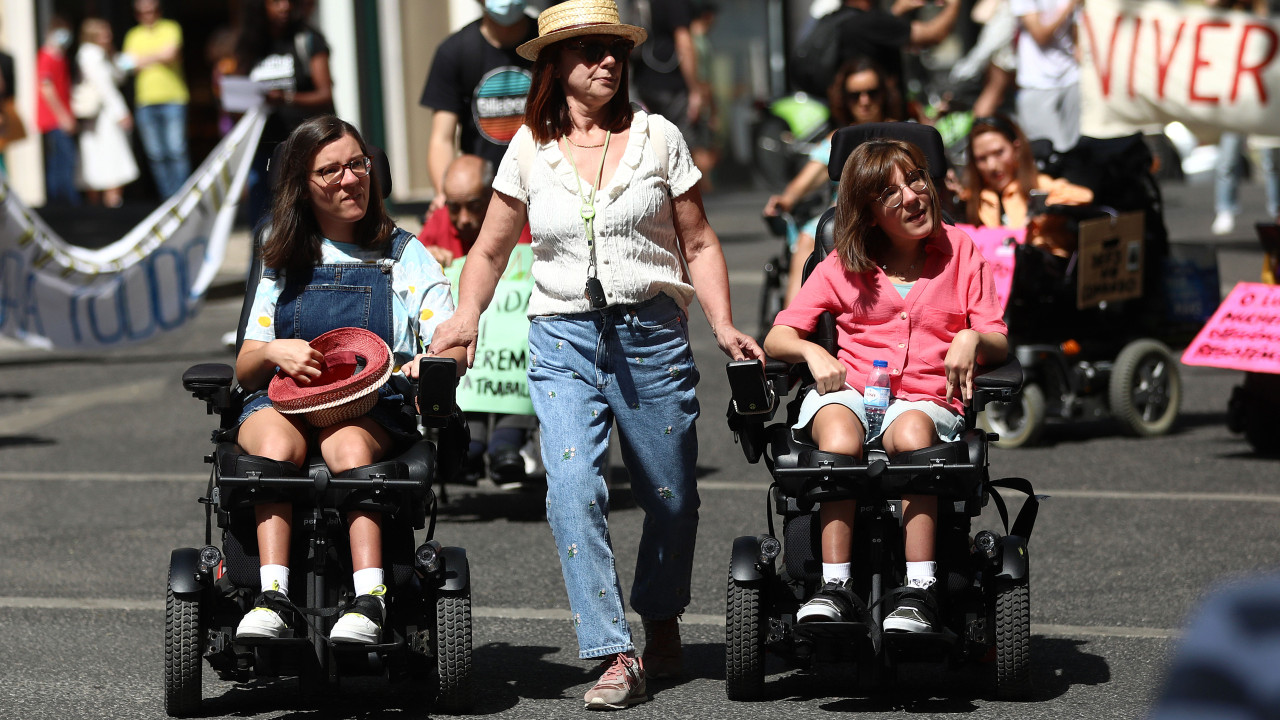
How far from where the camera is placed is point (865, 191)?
4.77 m

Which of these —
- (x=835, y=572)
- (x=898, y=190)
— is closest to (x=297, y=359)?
(x=835, y=572)

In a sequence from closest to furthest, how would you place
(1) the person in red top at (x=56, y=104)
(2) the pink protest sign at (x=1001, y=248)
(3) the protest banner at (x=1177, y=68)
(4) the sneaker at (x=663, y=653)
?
(4) the sneaker at (x=663, y=653) < (2) the pink protest sign at (x=1001, y=248) < (3) the protest banner at (x=1177, y=68) < (1) the person in red top at (x=56, y=104)

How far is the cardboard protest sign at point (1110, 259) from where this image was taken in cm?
833

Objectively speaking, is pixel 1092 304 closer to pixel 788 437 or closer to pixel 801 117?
pixel 788 437

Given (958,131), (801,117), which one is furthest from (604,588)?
(801,117)

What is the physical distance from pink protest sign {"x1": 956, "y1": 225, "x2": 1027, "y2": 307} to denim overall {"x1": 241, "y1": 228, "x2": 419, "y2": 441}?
3923mm

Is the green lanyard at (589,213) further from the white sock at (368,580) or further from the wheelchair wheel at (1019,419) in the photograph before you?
the wheelchair wheel at (1019,419)

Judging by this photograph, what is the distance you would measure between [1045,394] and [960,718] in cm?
429

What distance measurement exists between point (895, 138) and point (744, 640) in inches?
60.5

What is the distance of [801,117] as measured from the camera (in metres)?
16.7

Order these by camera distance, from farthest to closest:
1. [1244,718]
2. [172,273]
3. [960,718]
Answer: [172,273]
[960,718]
[1244,718]

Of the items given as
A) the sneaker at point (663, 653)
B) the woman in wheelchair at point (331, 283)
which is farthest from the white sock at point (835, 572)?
the woman in wheelchair at point (331, 283)

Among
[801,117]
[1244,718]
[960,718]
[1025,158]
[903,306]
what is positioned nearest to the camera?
[1244,718]

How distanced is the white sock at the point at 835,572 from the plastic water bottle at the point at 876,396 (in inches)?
14.5
